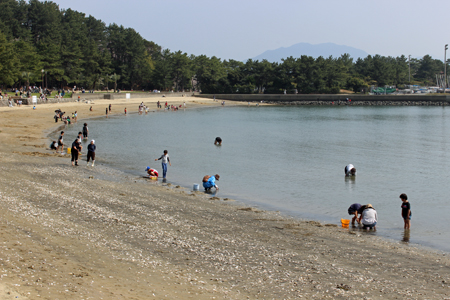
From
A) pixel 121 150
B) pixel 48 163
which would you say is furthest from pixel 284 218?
pixel 121 150

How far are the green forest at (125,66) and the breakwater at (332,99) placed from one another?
5951mm

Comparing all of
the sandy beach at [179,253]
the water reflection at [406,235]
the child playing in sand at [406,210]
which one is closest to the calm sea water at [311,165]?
the water reflection at [406,235]

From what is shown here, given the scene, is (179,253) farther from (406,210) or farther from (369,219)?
(406,210)

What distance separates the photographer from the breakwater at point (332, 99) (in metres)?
123

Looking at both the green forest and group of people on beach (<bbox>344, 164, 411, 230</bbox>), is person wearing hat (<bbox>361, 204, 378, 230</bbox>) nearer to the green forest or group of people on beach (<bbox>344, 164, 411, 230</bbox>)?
group of people on beach (<bbox>344, 164, 411, 230</bbox>)

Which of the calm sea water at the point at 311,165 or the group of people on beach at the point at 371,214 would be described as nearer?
the group of people on beach at the point at 371,214

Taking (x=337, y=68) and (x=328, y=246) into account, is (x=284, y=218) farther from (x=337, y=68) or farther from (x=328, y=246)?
(x=337, y=68)

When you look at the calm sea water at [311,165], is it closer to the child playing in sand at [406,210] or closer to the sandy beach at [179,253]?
the child playing in sand at [406,210]

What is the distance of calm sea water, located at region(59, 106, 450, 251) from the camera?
57.6ft

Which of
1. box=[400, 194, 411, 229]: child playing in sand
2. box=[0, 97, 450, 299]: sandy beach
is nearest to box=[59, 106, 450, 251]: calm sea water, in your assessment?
box=[400, 194, 411, 229]: child playing in sand

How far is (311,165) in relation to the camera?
2922 centimetres

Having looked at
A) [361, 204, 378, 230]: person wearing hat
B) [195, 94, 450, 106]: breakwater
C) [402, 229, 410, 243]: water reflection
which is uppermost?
[195, 94, 450, 106]: breakwater

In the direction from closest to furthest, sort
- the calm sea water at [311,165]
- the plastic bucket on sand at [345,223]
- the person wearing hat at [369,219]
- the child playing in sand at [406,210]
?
the child playing in sand at [406,210] < the person wearing hat at [369,219] < the plastic bucket on sand at [345,223] < the calm sea water at [311,165]

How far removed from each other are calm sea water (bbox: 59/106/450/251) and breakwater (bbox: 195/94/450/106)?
72.8 metres
